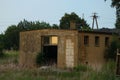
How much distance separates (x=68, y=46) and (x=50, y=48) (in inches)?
190

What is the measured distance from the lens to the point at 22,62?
61.1 meters

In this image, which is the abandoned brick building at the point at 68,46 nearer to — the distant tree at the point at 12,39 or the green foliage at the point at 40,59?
the green foliage at the point at 40,59

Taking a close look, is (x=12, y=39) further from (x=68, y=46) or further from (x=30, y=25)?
(x=68, y=46)

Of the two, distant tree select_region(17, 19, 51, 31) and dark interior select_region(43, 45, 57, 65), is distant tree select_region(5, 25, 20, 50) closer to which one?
distant tree select_region(17, 19, 51, 31)

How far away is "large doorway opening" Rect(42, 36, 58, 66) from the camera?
55.7 metres

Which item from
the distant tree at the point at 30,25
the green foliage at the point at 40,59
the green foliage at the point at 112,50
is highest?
the distant tree at the point at 30,25

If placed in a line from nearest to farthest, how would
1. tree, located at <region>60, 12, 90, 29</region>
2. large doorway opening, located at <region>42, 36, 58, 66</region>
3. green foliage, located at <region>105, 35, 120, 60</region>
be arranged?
green foliage, located at <region>105, 35, 120, 60</region> < large doorway opening, located at <region>42, 36, 58, 66</region> < tree, located at <region>60, 12, 90, 29</region>

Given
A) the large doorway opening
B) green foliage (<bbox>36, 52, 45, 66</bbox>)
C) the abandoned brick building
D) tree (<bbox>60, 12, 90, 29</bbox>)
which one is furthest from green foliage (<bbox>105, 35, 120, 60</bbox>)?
tree (<bbox>60, 12, 90, 29</bbox>)

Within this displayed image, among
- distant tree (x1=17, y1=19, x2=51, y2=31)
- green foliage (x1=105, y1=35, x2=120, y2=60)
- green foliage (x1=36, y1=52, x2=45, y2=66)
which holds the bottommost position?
green foliage (x1=36, y1=52, x2=45, y2=66)

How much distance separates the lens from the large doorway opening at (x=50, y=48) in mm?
55684

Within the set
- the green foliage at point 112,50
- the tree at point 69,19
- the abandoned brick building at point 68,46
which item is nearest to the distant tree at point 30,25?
the tree at point 69,19

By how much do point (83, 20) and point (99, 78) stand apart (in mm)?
88444

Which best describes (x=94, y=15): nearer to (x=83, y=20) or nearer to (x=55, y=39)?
(x=83, y=20)

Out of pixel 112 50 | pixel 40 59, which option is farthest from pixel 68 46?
pixel 112 50
